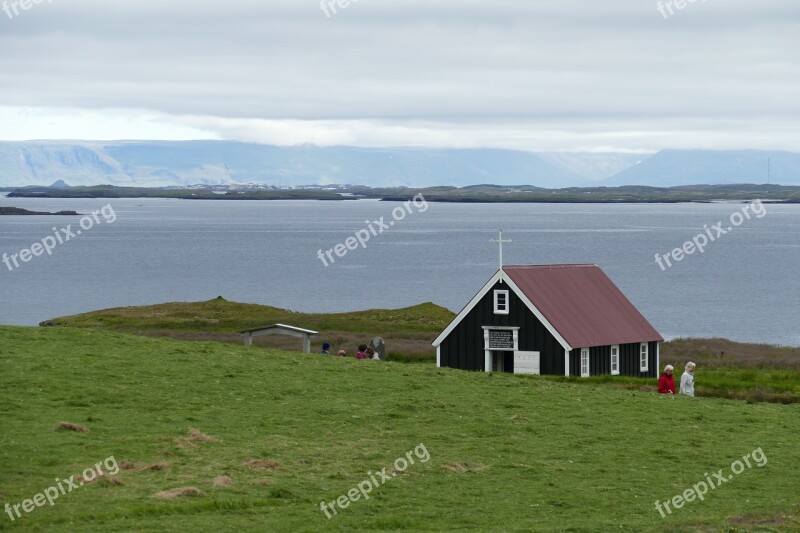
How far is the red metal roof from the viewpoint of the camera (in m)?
50.4

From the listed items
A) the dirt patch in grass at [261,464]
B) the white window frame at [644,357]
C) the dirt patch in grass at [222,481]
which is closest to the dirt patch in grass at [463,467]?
the dirt patch in grass at [261,464]

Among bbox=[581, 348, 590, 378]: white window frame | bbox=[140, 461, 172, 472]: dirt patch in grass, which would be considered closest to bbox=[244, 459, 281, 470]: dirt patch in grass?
bbox=[140, 461, 172, 472]: dirt patch in grass

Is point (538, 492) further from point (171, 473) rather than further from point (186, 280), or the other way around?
point (186, 280)

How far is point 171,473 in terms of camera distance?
23953 mm

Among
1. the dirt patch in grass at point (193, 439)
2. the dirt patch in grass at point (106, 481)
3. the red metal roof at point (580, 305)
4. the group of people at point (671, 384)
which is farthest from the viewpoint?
the red metal roof at point (580, 305)

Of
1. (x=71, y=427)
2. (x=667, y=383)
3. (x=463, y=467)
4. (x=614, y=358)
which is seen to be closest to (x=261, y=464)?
(x=463, y=467)

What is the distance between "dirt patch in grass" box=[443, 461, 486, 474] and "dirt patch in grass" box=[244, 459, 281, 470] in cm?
386

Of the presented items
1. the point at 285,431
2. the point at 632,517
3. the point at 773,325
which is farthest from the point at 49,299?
the point at 632,517

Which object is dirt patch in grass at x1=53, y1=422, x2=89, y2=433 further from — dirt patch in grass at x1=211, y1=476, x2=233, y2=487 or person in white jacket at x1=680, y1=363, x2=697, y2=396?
person in white jacket at x1=680, y1=363, x2=697, y2=396

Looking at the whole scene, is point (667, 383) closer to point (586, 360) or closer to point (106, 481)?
point (586, 360)

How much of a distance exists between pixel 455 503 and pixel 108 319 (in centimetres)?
7056

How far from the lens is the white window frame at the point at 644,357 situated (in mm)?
53531

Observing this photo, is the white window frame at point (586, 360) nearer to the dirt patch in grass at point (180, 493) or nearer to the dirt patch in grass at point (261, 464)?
→ the dirt patch in grass at point (261, 464)

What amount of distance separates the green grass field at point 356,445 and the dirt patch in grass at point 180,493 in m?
0.23
